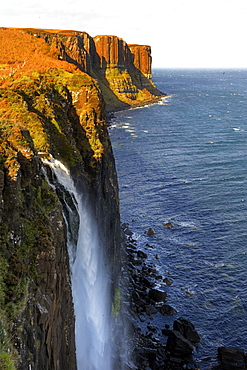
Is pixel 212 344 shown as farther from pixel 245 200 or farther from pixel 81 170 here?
pixel 245 200

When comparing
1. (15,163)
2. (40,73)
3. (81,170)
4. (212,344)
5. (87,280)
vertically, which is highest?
(40,73)

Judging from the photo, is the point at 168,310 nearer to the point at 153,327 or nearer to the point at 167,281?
the point at 153,327

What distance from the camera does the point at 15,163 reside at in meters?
16.5

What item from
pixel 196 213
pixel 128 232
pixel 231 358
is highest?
pixel 196 213

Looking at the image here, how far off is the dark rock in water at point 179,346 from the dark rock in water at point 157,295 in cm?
675

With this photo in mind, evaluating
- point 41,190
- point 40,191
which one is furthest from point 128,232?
point 40,191

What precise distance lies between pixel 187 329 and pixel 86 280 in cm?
1513

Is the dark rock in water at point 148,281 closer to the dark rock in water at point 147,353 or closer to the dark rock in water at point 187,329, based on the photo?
the dark rock in water at point 187,329

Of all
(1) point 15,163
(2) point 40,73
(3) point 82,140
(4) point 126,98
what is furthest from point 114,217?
(4) point 126,98

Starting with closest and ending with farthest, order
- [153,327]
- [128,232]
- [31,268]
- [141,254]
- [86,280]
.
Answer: [31,268], [86,280], [153,327], [141,254], [128,232]

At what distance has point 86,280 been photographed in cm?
2822

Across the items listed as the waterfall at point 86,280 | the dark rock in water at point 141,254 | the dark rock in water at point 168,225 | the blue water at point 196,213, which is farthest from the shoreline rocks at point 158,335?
the dark rock in water at point 168,225

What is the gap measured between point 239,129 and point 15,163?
4692 inches

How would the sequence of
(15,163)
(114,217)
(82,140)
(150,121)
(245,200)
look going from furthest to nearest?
(150,121)
(245,200)
(114,217)
(82,140)
(15,163)
